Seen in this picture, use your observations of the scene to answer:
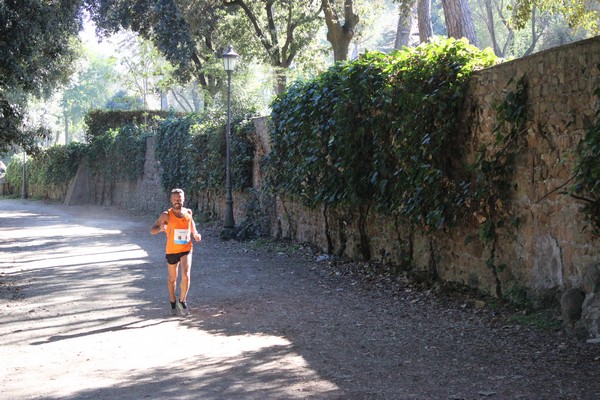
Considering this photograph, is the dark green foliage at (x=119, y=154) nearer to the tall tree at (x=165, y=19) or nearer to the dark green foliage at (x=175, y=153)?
the dark green foliage at (x=175, y=153)

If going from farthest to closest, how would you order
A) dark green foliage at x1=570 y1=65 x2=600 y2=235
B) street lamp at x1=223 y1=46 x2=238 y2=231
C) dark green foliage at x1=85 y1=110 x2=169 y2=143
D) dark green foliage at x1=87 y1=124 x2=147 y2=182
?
dark green foliage at x1=85 y1=110 x2=169 y2=143, dark green foliage at x1=87 y1=124 x2=147 y2=182, street lamp at x1=223 y1=46 x2=238 y2=231, dark green foliage at x1=570 y1=65 x2=600 y2=235

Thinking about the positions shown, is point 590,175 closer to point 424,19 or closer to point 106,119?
point 424,19

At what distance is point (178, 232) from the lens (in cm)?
911

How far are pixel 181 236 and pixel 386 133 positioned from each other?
3753 millimetres

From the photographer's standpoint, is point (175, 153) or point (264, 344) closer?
point (264, 344)

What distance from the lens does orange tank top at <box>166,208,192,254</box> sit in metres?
9.12

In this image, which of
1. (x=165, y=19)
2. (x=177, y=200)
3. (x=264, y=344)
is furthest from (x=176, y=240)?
(x=165, y=19)

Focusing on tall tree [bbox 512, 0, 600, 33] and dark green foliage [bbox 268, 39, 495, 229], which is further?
tall tree [bbox 512, 0, 600, 33]

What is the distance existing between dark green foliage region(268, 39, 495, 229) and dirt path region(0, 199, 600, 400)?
1360mm

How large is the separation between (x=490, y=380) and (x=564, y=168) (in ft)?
8.50

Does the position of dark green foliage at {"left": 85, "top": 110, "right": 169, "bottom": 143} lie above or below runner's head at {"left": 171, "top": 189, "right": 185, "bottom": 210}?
above

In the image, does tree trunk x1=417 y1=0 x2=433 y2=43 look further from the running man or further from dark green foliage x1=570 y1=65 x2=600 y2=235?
dark green foliage x1=570 y1=65 x2=600 y2=235

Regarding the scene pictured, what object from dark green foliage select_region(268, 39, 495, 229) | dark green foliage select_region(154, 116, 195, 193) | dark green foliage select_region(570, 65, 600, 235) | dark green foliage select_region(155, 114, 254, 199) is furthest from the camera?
dark green foliage select_region(154, 116, 195, 193)

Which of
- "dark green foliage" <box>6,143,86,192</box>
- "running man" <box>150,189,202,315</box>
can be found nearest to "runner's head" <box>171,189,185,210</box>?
"running man" <box>150,189,202,315</box>
